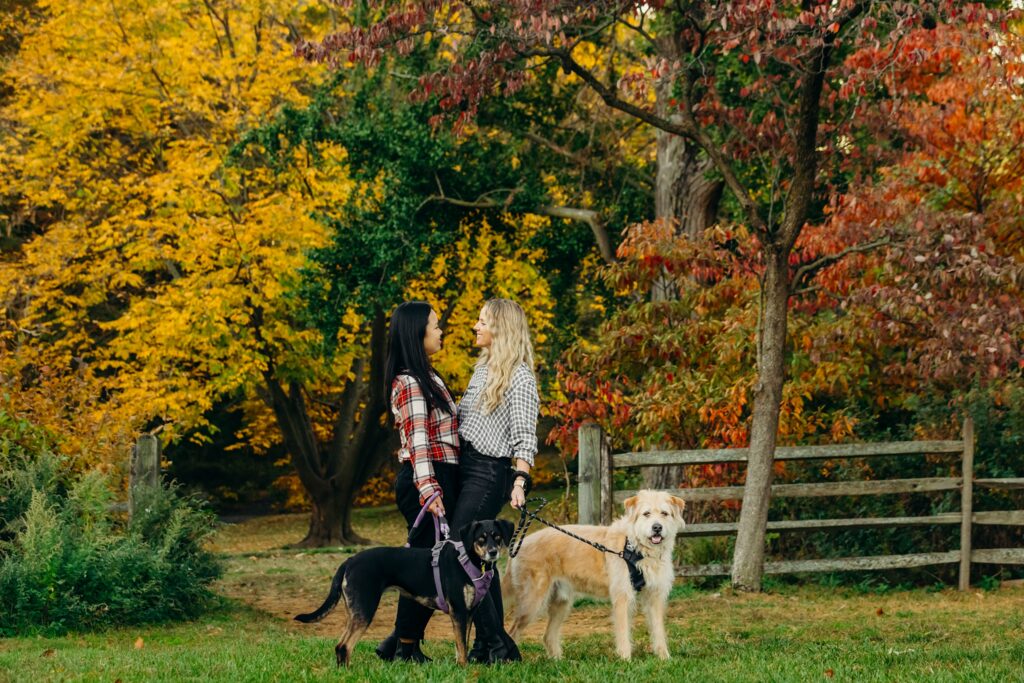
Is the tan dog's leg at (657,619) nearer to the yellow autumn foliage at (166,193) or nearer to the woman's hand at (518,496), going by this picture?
the woman's hand at (518,496)

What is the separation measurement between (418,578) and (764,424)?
6.00 m

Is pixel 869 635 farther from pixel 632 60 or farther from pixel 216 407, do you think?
pixel 216 407

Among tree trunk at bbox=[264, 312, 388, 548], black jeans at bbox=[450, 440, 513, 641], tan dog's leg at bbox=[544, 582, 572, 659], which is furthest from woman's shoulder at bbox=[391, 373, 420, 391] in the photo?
tree trunk at bbox=[264, 312, 388, 548]

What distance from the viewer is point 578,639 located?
28.8 feet

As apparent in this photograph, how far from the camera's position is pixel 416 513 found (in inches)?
281

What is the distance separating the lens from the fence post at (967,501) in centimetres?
1214

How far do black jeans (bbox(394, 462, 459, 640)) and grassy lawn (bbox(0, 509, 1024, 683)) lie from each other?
27cm

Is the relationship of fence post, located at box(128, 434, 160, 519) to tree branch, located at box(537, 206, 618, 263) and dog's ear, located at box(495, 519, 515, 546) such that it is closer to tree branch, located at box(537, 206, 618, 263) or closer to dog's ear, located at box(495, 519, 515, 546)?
dog's ear, located at box(495, 519, 515, 546)

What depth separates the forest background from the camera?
37.8ft

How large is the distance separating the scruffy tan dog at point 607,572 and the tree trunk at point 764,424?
4422 mm

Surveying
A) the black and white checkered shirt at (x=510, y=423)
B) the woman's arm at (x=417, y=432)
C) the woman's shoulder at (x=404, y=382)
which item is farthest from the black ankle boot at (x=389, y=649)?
the woman's shoulder at (x=404, y=382)

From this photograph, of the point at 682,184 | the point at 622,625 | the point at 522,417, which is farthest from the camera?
the point at 682,184

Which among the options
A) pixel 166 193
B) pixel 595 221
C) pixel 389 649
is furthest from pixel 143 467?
pixel 166 193

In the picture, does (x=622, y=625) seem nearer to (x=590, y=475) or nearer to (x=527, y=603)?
(x=527, y=603)
